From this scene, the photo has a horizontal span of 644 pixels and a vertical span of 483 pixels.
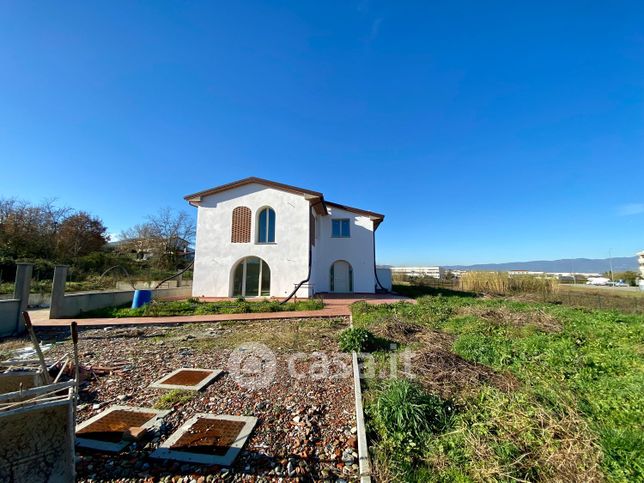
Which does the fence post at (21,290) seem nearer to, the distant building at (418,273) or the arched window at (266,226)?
the arched window at (266,226)

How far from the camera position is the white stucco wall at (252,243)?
49.7 ft

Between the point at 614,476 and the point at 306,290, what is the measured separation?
42.9ft

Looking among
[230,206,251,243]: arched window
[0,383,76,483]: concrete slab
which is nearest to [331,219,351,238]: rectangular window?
[230,206,251,243]: arched window

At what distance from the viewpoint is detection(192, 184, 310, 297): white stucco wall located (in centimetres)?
1514

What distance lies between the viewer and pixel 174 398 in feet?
12.7

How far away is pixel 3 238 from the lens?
759 inches

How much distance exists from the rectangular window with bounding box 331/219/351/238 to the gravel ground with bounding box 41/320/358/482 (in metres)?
11.7

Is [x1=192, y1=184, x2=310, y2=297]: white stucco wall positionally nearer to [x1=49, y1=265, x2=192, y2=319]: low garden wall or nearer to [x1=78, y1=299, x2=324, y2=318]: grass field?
[x1=78, y1=299, x2=324, y2=318]: grass field

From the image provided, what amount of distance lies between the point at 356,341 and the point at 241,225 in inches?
452

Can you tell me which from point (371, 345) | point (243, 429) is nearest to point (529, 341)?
point (371, 345)

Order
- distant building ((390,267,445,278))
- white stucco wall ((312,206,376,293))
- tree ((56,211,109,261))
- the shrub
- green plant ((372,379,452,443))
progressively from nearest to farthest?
1. the shrub
2. green plant ((372,379,452,443))
3. white stucco wall ((312,206,376,293))
4. tree ((56,211,109,261))
5. distant building ((390,267,445,278))

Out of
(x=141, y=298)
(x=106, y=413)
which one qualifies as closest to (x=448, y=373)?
(x=106, y=413)

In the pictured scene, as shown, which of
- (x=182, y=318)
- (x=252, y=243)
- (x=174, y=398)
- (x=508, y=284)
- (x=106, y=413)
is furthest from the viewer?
(x=508, y=284)

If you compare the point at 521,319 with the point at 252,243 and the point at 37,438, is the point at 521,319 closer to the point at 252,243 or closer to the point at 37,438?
the point at 37,438
